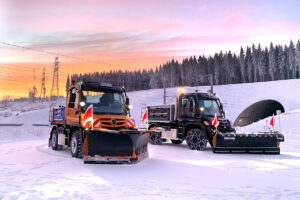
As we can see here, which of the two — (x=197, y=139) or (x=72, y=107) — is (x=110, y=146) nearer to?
(x=72, y=107)

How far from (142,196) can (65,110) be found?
25.0 ft

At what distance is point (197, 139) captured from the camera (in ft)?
46.0

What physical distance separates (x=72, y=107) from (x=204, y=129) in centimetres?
617

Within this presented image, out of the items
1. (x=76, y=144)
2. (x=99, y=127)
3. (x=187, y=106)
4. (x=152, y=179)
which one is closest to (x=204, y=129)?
(x=187, y=106)

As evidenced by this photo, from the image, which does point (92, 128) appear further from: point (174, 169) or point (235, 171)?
point (235, 171)

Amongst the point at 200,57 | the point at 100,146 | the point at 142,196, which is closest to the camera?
the point at 142,196

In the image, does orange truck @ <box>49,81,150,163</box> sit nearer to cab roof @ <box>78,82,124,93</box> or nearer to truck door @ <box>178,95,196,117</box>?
cab roof @ <box>78,82,124,93</box>

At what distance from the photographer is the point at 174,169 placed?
8930mm

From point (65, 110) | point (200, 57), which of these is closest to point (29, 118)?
point (65, 110)

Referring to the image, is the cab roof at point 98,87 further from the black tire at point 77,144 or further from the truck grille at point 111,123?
the black tire at point 77,144

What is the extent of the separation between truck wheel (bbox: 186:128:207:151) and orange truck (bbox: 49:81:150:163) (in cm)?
406

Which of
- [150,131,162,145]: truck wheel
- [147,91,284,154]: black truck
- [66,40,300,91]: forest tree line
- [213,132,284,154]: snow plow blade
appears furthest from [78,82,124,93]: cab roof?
[66,40,300,91]: forest tree line

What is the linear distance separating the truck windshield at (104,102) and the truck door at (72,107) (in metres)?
0.38

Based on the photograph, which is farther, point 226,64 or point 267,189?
point 226,64
